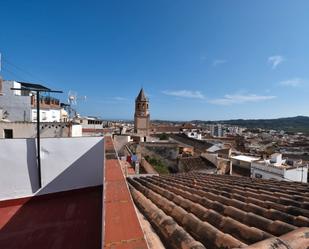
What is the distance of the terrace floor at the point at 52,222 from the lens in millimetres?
2861

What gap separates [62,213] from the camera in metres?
3.80

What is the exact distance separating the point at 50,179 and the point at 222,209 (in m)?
4.34

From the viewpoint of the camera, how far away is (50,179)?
499cm

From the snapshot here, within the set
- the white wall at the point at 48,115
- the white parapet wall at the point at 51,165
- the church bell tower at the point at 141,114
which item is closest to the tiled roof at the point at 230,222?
the white parapet wall at the point at 51,165

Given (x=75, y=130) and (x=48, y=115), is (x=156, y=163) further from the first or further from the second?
(x=48, y=115)

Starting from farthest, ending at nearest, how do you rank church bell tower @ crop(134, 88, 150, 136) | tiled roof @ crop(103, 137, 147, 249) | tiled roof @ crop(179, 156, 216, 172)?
church bell tower @ crop(134, 88, 150, 136)
tiled roof @ crop(179, 156, 216, 172)
tiled roof @ crop(103, 137, 147, 249)

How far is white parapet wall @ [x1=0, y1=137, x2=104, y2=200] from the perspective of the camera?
181 inches

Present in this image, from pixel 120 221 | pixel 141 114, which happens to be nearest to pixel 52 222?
pixel 120 221

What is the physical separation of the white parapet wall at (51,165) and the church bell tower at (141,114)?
1297 inches

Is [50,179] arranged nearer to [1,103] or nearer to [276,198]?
[276,198]

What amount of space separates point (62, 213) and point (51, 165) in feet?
5.49

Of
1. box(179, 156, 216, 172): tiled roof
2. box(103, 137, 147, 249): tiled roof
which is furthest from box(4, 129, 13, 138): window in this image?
box(179, 156, 216, 172): tiled roof

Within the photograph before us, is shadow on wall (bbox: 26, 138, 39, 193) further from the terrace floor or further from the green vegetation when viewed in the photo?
the green vegetation

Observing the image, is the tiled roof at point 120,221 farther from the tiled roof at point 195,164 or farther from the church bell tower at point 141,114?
the church bell tower at point 141,114
